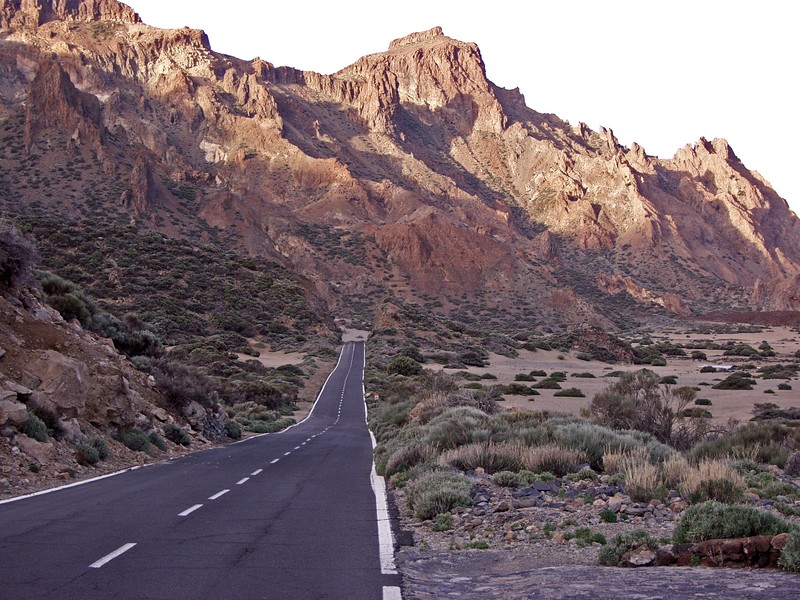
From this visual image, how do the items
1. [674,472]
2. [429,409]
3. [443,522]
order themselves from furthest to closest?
[429,409]
[674,472]
[443,522]

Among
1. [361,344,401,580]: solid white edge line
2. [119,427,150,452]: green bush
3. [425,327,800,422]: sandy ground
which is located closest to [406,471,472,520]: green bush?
[361,344,401,580]: solid white edge line

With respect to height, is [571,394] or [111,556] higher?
[111,556]

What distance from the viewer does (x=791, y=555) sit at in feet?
19.9

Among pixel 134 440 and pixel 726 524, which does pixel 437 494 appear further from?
pixel 134 440

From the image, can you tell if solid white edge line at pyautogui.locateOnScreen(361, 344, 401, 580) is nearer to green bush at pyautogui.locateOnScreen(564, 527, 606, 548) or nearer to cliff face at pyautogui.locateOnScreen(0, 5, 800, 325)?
green bush at pyautogui.locateOnScreen(564, 527, 606, 548)

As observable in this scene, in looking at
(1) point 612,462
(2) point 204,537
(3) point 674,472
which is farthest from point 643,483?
(2) point 204,537

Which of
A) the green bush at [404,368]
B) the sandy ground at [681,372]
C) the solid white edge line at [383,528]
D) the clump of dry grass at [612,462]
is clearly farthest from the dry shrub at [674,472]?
the green bush at [404,368]

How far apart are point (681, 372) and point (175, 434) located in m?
44.7

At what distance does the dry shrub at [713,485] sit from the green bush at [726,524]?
6.63ft

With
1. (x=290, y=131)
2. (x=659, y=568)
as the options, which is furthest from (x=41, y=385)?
(x=290, y=131)

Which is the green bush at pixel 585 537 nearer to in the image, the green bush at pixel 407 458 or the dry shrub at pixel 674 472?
the dry shrub at pixel 674 472

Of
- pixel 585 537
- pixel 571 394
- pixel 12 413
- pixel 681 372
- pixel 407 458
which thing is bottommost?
Result: pixel 681 372

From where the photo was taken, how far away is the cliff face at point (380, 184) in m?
119

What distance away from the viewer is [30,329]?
1891 cm
